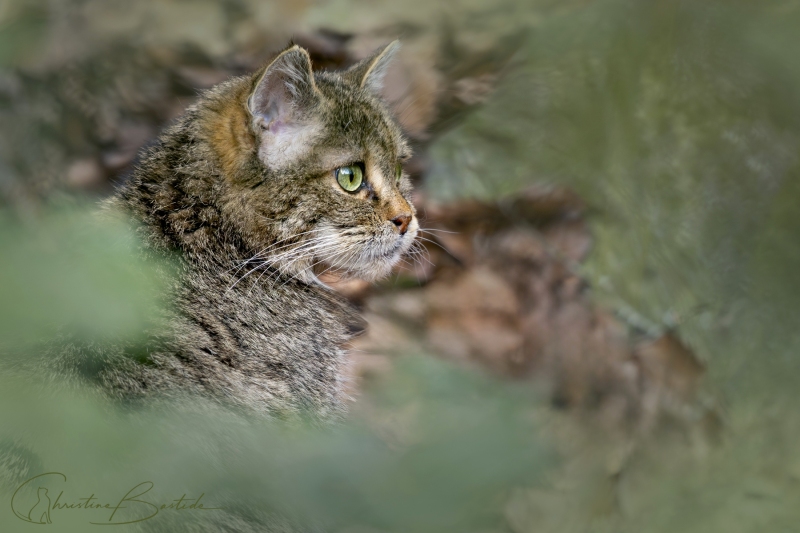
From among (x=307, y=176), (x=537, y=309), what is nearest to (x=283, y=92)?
(x=307, y=176)

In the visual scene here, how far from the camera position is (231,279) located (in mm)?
1747

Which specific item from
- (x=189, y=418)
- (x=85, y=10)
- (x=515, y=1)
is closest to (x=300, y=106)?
(x=515, y=1)

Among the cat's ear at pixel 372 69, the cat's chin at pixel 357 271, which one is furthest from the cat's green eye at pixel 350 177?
the cat's ear at pixel 372 69

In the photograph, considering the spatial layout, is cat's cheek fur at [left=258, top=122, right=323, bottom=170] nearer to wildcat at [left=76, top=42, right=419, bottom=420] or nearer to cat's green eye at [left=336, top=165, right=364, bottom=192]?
wildcat at [left=76, top=42, right=419, bottom=420]

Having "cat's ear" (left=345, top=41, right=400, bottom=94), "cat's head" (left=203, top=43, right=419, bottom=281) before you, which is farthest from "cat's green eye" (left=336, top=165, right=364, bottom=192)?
"cat's ear" (left=345, top=41, right=400, bottom=94)

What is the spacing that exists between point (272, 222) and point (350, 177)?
12.8 inches

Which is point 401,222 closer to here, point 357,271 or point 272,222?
point 357,271

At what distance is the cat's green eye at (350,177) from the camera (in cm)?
200

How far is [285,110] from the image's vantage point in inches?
74.6

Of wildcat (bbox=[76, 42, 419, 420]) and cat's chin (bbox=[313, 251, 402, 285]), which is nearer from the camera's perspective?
wildcat (bbox=[76, 42, 419, 420])

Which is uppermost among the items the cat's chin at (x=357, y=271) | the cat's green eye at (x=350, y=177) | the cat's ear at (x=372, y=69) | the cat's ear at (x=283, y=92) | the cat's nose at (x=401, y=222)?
the cat's ear at (x=283, y=92)

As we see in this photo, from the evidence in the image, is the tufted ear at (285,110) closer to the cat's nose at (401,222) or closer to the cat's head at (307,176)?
the cat's head at (307,176)

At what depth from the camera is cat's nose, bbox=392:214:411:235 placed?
2.10 m

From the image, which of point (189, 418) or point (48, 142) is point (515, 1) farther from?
point (48, 142)
